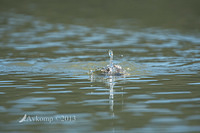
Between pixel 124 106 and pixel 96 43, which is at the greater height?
pixel 96 43

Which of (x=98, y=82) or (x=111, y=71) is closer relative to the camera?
(x=98, y=82)

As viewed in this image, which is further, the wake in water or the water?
the wake in water

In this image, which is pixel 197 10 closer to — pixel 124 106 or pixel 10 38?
pixel 10 38

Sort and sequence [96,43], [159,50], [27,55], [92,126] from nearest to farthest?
[92,126] → [27,55] → [159,50] → [96,43]

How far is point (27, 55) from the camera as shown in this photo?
1561cm

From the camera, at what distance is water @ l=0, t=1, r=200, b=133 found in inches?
297

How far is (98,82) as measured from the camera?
36.6 ft

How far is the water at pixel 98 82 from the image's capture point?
753 centimetres

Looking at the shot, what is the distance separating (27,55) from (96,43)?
4.07 metres

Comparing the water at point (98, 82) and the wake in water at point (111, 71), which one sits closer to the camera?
the water at point (98, 82)

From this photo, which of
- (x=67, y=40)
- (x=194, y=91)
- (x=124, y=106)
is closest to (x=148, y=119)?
(x=124, y=106)

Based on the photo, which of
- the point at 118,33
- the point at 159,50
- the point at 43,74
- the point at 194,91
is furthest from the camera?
the point at 118,33

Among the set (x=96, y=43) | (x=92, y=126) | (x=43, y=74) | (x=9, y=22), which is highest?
(x=9, y=22)

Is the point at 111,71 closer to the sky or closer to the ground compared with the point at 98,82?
closer to the sky
